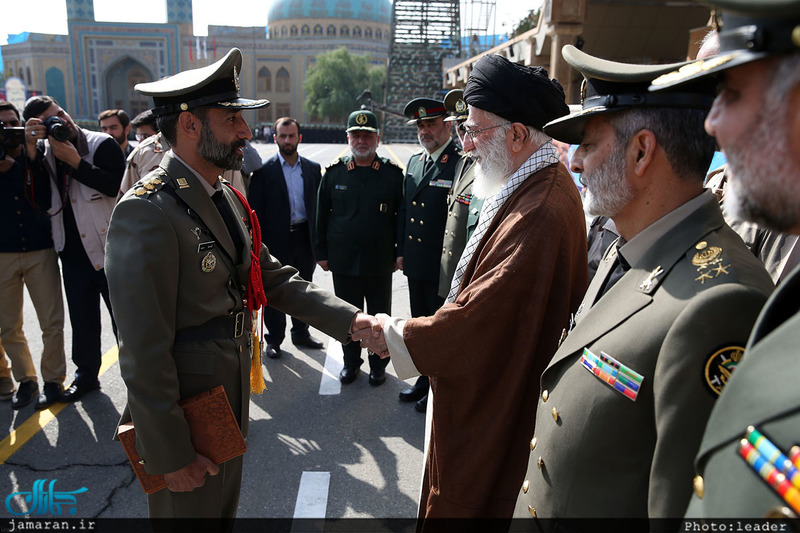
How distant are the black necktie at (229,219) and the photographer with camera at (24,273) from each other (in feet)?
8.37

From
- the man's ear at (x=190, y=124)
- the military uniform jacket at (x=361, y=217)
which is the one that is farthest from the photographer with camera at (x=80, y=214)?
the man's ear at (x=190, y=124)

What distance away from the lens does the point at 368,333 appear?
243 cm

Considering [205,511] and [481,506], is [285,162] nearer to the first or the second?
[205,511]

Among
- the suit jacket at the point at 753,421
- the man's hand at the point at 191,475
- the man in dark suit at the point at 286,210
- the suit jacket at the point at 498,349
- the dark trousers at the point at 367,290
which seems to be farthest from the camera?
the man in dark suit at the point at 286,210

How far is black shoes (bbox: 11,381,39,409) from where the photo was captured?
405 cm

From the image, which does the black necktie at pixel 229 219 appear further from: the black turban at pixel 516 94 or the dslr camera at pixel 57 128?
the dslr camera at pixel 57 128

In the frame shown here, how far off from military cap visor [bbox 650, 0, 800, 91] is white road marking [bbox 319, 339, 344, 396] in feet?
12.8

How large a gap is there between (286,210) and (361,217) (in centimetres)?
86

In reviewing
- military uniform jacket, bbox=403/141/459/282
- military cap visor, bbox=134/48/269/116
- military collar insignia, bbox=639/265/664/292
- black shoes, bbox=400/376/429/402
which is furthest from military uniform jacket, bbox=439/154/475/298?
military collar insignia, bbox=639/265/664/292

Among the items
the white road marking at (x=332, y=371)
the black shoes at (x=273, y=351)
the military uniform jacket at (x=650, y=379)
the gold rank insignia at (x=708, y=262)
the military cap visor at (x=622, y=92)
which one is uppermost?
the military cap visor at (x=622, y=92)

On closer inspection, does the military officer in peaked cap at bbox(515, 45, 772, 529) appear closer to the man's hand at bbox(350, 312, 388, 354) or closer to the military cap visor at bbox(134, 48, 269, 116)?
the man's hand at bbox(350, 312, 388, 354)

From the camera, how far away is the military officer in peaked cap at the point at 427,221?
176 inches

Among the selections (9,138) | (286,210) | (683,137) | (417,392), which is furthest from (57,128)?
(683,137)

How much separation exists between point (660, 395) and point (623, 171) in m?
0.63
